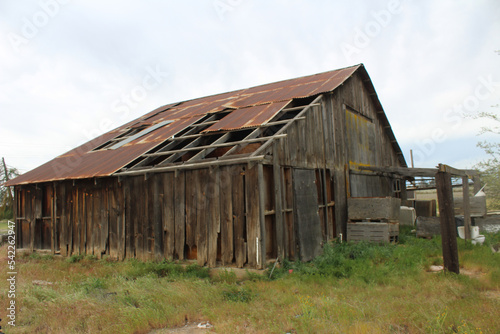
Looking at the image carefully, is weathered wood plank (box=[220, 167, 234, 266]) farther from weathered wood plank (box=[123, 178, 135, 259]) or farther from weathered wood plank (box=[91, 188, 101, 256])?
weathered wood plank (box=[91, 188, 101, 256])

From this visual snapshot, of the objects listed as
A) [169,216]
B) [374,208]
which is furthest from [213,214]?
[374,208]

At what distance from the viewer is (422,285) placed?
287 inches

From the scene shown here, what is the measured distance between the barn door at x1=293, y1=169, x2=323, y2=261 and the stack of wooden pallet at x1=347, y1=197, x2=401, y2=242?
104 inches

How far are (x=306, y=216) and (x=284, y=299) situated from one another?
3.97 metres

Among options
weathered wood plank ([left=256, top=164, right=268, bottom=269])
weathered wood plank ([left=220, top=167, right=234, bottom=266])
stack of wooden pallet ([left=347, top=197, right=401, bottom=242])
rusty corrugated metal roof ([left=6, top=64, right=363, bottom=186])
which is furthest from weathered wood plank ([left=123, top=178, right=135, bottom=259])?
stack of wooden pallet ([left=347, top=197, right=401, bottom=242])

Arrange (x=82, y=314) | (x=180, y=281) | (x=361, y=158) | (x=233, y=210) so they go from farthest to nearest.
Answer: (x=361, y=158) < (x=233, y=210) < (x=180, y=281) < (x=82, y=314)

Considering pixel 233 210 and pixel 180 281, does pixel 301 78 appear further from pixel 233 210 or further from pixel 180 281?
pixel 180 281

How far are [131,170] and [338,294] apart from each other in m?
7.39

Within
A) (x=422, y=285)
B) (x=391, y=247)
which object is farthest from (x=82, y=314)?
(x=391, y=247)

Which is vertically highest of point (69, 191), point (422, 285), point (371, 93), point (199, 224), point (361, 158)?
point (371, 93)

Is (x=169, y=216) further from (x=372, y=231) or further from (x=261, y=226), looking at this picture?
(x=372, y=231)

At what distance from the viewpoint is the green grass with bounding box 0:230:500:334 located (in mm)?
5461

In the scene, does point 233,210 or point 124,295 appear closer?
point 124,295

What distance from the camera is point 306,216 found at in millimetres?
10312
